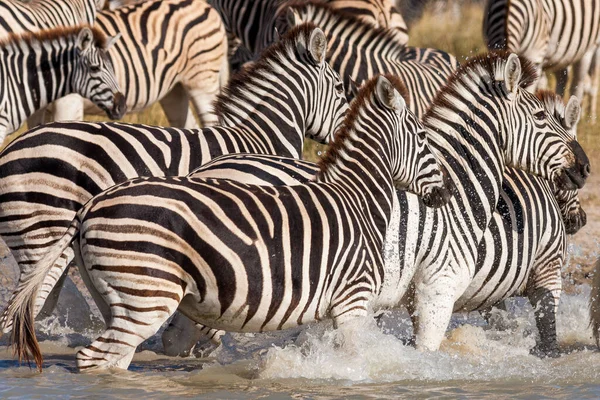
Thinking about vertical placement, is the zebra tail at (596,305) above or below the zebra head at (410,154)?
below

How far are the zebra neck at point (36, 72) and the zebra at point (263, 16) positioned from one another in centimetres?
283

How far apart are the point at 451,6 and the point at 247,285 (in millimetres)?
13192

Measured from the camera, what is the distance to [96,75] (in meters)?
9.95

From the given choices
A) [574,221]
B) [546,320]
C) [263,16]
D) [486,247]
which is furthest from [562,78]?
[486,247]

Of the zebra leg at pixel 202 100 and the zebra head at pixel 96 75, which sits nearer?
the zebra head at pixel 96 75

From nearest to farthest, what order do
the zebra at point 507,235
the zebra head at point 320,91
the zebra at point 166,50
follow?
the zebra at point 507,235, the zebra head at point 320,91, the zebra at point 166,50

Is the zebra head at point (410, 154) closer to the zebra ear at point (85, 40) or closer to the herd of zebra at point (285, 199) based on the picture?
the herd of zebra at point (285, 199)

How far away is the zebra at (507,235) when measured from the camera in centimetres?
705

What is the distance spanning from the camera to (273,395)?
6324 mm

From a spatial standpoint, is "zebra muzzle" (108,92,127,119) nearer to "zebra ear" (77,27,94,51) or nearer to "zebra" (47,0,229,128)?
"zebra ear" (77,27,94,51)

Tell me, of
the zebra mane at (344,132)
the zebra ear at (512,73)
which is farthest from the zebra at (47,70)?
the zebra ear at (512,73)

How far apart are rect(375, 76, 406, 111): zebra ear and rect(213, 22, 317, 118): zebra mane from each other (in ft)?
4.64

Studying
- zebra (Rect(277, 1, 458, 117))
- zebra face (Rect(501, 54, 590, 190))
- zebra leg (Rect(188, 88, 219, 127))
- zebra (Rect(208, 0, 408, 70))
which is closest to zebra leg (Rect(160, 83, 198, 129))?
zebra leg (Rect(188, 88, 219, 127))

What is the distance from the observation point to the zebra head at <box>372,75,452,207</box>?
22.7ft
